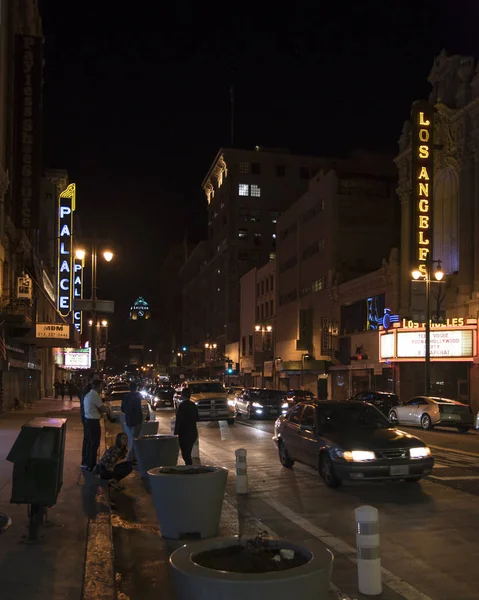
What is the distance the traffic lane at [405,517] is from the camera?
23.3ft

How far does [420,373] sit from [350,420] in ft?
102

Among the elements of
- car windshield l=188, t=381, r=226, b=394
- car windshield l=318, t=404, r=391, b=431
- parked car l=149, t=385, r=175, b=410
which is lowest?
parked car l=149, t=385, r=175, b=410

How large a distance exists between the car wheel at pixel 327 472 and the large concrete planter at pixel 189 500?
4215mm

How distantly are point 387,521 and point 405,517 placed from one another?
1.36 feet

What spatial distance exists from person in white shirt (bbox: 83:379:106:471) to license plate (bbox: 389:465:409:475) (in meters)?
5.48

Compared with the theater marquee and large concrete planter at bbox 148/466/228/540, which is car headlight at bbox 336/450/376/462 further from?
the theater marquee

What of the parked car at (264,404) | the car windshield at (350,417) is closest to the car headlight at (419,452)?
the car windshield at (350,417)

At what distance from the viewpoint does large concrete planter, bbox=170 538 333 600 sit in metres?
3.64

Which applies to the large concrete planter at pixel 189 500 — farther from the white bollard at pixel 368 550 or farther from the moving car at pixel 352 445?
the moving car at pixel 352 445

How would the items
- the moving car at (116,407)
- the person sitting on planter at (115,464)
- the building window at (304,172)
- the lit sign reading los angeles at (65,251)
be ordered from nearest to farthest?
the person sitting on planter at (115,464), the moving car at (116,407), the lit sign reading los angeles at (65,251), the building window at (304,172)

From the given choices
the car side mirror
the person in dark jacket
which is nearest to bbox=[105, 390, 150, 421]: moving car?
the person in dark jacket

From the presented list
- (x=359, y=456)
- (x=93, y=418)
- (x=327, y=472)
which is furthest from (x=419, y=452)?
(x=93, y=418)

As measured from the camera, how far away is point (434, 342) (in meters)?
38.4

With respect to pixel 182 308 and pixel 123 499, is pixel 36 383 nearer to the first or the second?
pixel 123 499
